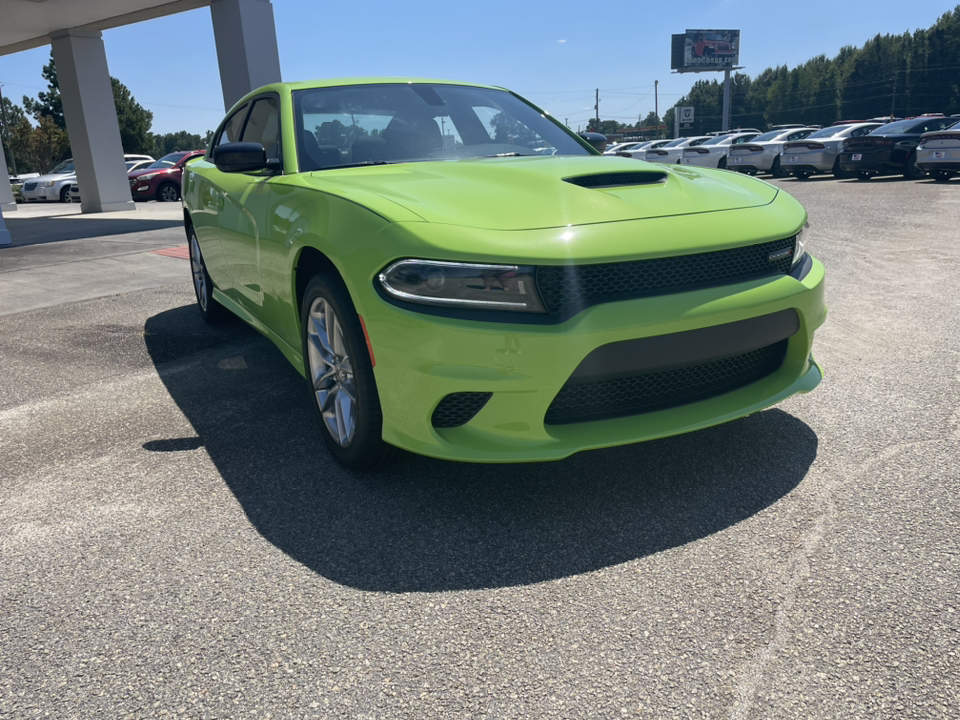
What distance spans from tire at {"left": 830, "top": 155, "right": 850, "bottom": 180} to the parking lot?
15980 mm

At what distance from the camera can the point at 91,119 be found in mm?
17578

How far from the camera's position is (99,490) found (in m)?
2.93

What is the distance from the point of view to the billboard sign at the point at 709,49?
80.4 meters

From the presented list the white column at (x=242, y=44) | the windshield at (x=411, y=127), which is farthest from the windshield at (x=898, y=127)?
the windshield at (x=411, y=127)

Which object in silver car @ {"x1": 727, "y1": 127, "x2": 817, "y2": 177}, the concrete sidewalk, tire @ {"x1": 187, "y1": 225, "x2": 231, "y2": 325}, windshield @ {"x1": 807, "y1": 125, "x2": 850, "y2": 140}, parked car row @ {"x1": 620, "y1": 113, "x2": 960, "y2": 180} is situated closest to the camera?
tire @ {"x1": 187, "y1": 225, "x2": 231, "y2": 325}

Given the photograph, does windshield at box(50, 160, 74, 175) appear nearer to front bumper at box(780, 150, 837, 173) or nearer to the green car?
front bumper at box(780, 150, 837, 173)

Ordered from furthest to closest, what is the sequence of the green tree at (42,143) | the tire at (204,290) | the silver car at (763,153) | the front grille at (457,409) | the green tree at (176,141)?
1. the green tree at (176,141)
2. the green tree at (42,143)
3. the silver car at (763,153)
4. the tire at (204,290)
5. the front grille at (457,409)

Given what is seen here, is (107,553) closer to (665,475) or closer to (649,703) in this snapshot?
(649,703)

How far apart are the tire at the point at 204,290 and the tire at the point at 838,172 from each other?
1639 cm

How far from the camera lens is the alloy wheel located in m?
2.87

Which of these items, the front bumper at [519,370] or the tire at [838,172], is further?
the tire at [838,172]

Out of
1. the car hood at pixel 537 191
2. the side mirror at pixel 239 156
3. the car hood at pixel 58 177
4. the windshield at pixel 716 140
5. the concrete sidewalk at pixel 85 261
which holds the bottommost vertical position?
the concrete sidewalk at pixel 85 261

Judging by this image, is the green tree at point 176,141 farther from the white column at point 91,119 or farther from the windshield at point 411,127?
the windshield at point 411,127

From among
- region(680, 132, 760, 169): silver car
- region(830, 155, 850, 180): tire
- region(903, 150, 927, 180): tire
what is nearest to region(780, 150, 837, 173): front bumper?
region(830, 155, 850, 180): tire
